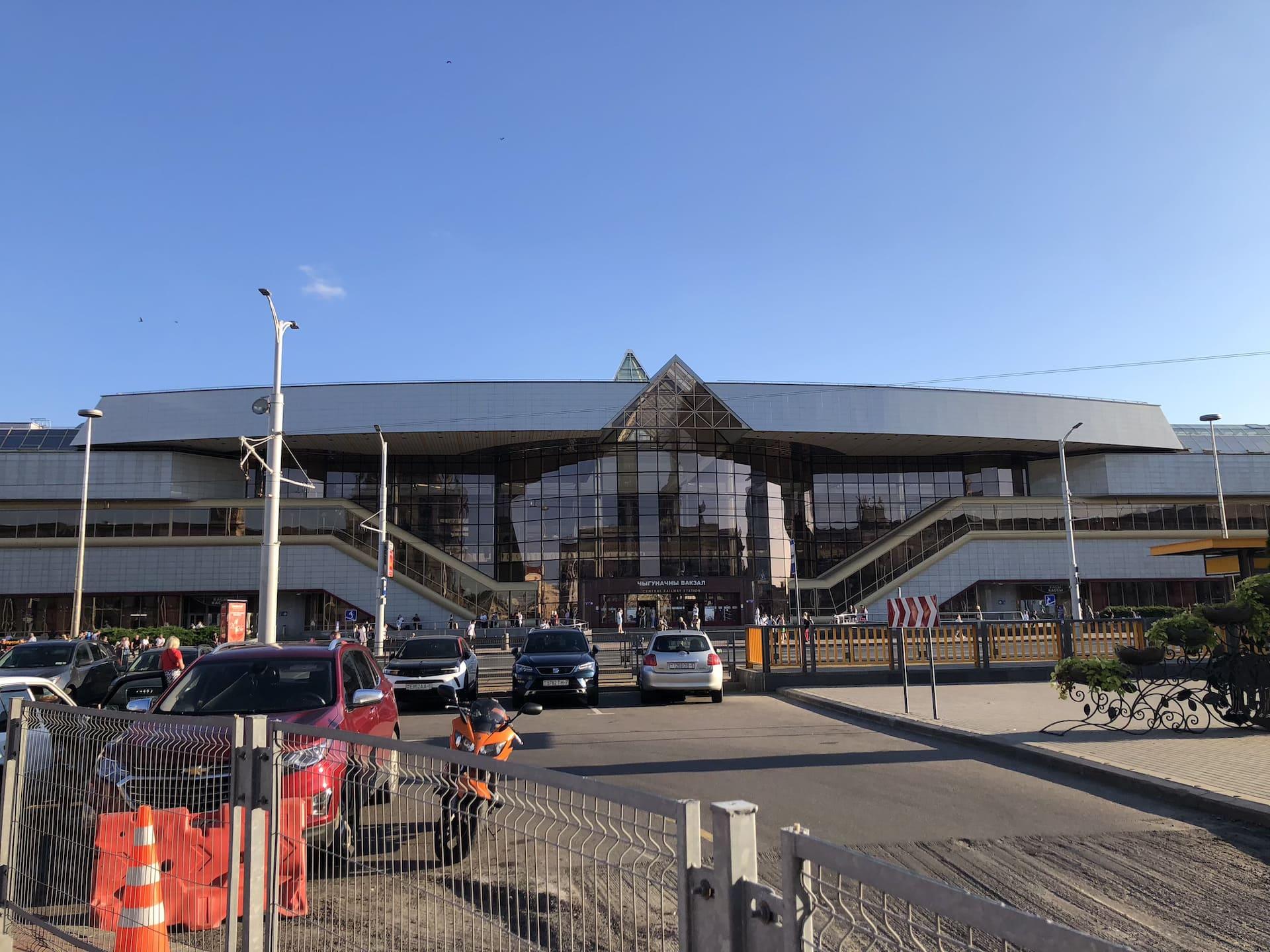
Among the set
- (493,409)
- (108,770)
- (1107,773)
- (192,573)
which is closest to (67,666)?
(108,770)

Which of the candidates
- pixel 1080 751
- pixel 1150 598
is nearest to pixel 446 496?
pixel 1150 598

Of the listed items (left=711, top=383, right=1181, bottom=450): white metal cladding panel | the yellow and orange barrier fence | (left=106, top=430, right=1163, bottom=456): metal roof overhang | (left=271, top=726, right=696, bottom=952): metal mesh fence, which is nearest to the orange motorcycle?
(left=271, top=726, right=696, bottom=952): metal mesh fence

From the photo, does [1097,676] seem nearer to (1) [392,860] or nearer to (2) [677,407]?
(1) [392,860]

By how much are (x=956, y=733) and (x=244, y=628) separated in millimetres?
19810

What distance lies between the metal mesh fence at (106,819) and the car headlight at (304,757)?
0.77 ft

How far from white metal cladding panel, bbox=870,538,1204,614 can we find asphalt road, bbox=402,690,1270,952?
140ft

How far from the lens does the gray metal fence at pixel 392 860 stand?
225 cm

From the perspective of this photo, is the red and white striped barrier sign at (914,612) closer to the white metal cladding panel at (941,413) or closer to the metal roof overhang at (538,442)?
the white metal cladding panel at (941,413)

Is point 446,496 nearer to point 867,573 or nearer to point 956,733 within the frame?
point 867,573

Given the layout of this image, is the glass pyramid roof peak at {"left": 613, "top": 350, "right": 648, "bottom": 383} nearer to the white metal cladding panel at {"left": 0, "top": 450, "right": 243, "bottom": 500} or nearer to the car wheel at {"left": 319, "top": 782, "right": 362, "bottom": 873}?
the white metal cladding panel at {"left": 0, "top": 450, "right": 243, "bottom": 500}

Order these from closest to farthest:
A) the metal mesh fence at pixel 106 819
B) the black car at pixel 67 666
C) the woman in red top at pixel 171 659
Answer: the metal mesh fence at pixel 106 819 → the black car at pixel 67 666 → the woman in red top at pixel 171 659

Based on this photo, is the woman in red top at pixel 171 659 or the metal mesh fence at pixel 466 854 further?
the woman in red top at pixel 171 659

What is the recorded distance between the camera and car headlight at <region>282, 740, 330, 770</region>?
4.14 m

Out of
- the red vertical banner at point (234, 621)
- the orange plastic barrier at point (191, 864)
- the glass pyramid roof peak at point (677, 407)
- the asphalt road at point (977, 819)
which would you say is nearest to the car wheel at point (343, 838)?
the orange plastic barrier at point (191, 864)
